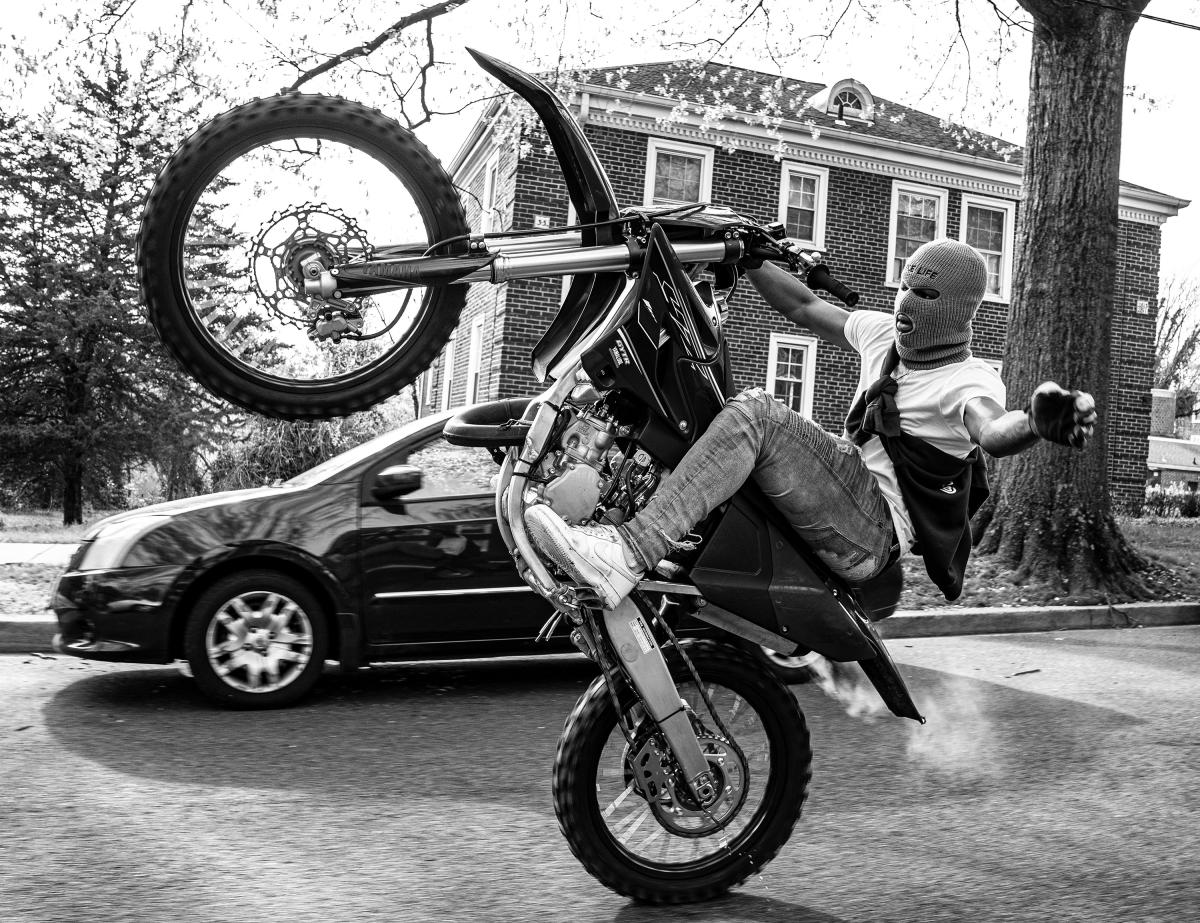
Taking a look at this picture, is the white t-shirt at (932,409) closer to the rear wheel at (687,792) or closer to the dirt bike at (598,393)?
the dirt bike at (598,393)

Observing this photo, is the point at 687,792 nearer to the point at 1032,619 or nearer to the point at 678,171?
the point at 1032,619

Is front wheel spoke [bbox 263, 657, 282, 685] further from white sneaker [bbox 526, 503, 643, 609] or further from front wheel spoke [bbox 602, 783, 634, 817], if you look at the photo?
white sneaker [bbox 526, 503, 643, 609]

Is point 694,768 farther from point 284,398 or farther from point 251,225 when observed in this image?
point 251,225

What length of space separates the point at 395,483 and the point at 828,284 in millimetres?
3414

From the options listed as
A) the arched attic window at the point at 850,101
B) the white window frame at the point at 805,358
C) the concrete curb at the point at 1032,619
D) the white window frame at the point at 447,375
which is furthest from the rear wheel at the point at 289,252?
the arched attic window at the point at 850,101

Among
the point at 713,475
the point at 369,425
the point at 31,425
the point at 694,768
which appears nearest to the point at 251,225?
the point at 713,475

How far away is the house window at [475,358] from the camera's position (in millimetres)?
20531

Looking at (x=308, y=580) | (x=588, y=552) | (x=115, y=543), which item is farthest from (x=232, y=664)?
(x=588, y=552)

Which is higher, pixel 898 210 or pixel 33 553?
pixel 898 210

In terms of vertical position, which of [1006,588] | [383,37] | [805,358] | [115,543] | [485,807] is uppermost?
[383,37]

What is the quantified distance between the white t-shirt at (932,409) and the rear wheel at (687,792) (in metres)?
0.64

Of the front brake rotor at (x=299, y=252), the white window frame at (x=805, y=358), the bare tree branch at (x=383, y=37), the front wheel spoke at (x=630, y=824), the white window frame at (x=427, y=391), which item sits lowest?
the front wheel spoke at (x=630, y=824)

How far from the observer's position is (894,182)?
22594 millimetres

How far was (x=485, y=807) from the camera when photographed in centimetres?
427
